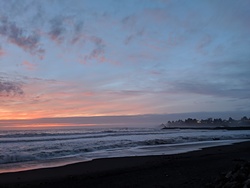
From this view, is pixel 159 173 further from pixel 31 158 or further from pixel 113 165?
pixel 31 158

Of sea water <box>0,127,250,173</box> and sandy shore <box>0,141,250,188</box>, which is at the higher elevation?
sandy shore <box>0,141,250,188</box>

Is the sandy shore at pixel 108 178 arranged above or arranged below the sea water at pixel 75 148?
above

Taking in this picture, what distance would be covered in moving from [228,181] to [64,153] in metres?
16.0

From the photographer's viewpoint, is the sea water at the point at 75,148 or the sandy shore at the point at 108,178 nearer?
the sandy shore at the point at 108,178

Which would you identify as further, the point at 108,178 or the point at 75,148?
the point at 75,148

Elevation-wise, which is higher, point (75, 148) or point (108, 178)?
point (108, 178)

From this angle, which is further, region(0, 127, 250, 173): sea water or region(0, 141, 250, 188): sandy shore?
region(0, 127, 250, 173): sea water

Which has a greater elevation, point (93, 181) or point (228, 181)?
point (228, 181)

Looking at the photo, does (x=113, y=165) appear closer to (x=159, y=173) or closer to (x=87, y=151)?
(x=159, y=173)

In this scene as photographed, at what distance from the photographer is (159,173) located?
11562 millimetres

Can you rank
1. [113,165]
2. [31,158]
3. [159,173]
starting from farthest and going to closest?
[31,158] < [113,165] < [159,173]

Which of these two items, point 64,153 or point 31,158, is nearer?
point 31,158

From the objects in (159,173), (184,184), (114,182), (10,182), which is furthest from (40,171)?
(184,184)

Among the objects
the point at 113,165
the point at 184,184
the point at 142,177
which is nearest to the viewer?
the point at 184,184
